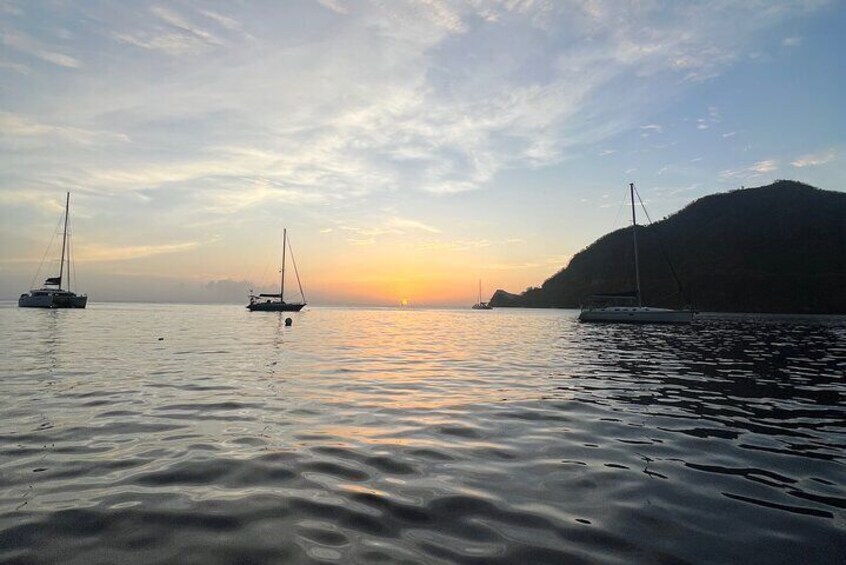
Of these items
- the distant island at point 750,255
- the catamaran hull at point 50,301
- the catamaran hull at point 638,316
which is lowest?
the catamaran hull at point 638,316

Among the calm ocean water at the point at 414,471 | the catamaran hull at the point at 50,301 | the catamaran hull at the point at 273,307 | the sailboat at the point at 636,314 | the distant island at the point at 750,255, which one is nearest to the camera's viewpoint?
the calm ocean water at the point at 414,471

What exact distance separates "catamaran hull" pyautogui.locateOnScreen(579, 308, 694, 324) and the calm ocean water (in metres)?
46.5

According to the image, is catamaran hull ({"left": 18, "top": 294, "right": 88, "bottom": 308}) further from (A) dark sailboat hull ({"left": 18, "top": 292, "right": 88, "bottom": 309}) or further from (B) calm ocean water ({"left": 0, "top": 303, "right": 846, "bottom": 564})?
(B) calm ocean water ({"left": 0, "top": 303, "right": 846, "bottom": 564})

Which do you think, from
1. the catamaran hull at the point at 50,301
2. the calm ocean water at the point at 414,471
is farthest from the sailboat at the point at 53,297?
the calm ocean water at the point at 414,471

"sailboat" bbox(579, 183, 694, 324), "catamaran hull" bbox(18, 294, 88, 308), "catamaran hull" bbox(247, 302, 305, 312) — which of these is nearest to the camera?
"sailboat" bbox(579, 183, 694, 324)

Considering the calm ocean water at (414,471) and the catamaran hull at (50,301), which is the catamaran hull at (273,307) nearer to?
the catamaran hull at (50,301)

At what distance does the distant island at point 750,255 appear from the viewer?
134500 mm

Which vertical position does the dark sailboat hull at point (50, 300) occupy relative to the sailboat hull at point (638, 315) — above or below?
above

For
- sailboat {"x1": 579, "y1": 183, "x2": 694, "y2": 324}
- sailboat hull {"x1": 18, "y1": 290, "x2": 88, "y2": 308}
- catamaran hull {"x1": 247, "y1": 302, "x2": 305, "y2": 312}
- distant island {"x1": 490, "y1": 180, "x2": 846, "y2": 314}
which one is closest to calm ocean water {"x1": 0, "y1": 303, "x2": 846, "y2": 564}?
sailboat {"x1": 579, "y1": 183, "x2": 694, "y2": 324}

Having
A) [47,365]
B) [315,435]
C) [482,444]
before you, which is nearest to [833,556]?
[482,444]

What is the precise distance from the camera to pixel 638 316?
60562 millimetres

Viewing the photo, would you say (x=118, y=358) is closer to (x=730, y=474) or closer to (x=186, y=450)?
(x=186, y=450)

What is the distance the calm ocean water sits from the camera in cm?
448

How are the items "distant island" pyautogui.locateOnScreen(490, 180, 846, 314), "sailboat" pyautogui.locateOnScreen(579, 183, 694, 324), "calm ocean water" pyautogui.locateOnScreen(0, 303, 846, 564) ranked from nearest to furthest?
"calm ocean water" pyautogui.locateOnScreen(0, 303, 846, 564) < "sailboat" pyautogui.locateOnScreen(579, 183, 694, 324) < "distant island" pyautogui.locateOnScreen(490, 180, 846, 314)
